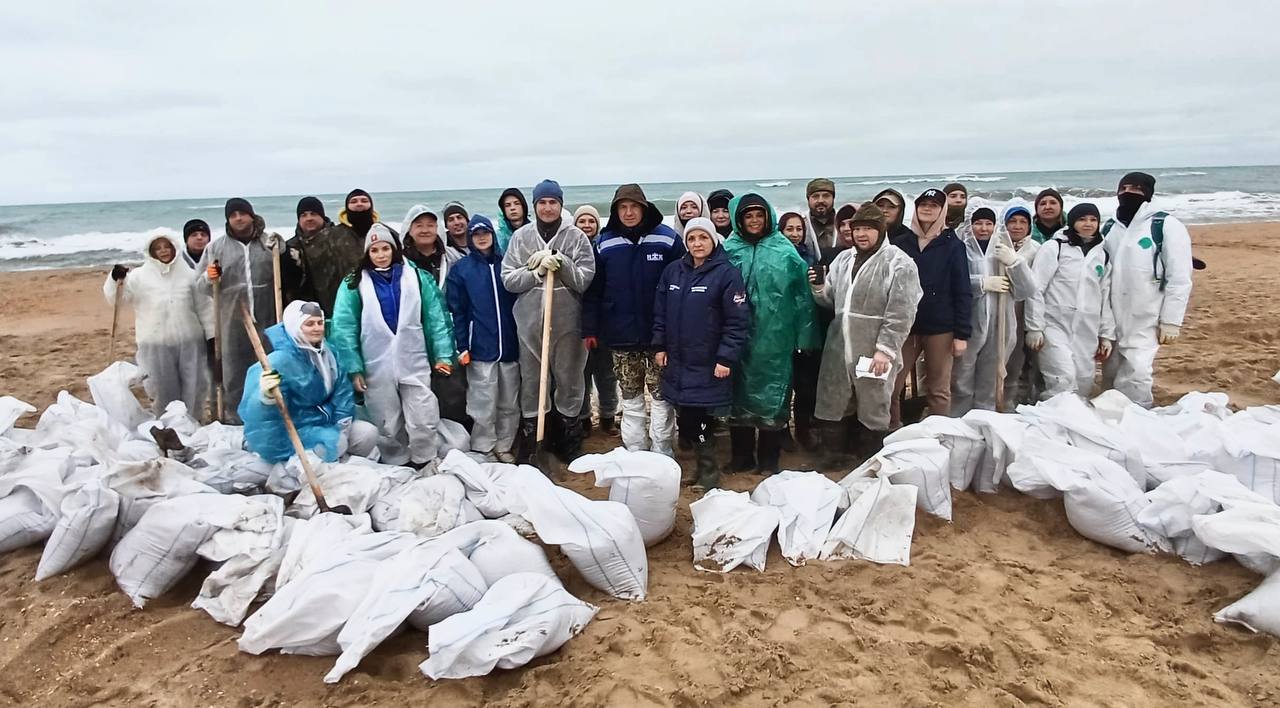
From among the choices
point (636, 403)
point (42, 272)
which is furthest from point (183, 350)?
point (42, 272)

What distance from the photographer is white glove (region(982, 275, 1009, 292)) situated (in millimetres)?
4473

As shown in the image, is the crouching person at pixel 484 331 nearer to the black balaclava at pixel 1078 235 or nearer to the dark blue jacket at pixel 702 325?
the dark blue jacket at pixel 702 325

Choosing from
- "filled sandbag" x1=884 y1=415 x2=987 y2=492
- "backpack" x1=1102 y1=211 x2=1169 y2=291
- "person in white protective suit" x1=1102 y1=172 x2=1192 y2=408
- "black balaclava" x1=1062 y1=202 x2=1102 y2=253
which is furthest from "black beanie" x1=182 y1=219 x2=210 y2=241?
"backpack" x1=1102 y1=211 x2=1169 y2=291

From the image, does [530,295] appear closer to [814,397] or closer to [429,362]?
[429,362]

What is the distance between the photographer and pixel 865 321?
13.2 ft

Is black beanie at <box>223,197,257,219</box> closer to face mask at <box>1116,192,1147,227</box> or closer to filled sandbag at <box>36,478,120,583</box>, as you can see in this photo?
filled sandbag at <box>36,478,120,583</box>

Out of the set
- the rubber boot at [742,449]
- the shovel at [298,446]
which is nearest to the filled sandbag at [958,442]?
the rubber boot at [742,449]

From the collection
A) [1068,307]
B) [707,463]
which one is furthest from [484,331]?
[1068,307]

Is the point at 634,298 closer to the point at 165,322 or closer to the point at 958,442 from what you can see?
the point at 958,442

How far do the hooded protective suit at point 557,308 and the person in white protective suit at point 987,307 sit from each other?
237 centimetres

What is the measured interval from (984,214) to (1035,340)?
89cm

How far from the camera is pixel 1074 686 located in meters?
2.37

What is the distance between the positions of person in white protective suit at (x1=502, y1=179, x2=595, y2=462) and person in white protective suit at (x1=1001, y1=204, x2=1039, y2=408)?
2.77 m

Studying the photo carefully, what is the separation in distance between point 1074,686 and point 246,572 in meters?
3.05
